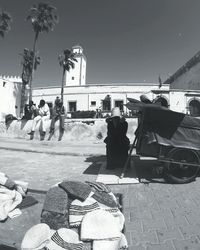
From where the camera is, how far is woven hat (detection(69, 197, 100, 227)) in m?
2.63

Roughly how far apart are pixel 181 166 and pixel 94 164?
283 centimetres

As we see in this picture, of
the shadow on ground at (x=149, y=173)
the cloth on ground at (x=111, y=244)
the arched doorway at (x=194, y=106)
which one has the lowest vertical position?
the shadow on ground at (x=149, y=173)

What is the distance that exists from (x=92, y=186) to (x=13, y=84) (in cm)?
3220

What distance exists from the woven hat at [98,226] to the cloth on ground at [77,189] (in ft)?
1.03

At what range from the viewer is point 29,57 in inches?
1331

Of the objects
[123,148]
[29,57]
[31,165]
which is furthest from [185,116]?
[29,57]

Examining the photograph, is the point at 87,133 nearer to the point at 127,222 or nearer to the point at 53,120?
the point at 53,120

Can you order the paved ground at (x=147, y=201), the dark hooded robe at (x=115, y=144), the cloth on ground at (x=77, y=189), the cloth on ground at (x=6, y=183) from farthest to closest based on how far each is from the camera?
1. the dark hooded robe at (x=115, y=144)
2. the cloth on ground at (x=6, y=183)
3. the cloth on ground at (x=77, y=189)
4. the paved ground at (x=147, y=201)

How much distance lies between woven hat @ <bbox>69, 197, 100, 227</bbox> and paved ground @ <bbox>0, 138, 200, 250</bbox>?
0.54 m

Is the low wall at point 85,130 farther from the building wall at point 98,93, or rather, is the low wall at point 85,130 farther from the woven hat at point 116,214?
the building wall at point 98,93

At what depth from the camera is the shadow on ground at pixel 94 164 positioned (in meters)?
5.55

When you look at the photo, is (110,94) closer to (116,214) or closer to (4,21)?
(4,21)

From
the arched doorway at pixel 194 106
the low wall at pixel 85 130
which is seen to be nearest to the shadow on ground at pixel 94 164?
the low wall at pixel 85 130

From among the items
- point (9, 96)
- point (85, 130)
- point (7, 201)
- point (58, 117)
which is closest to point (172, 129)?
point (7, 201)
